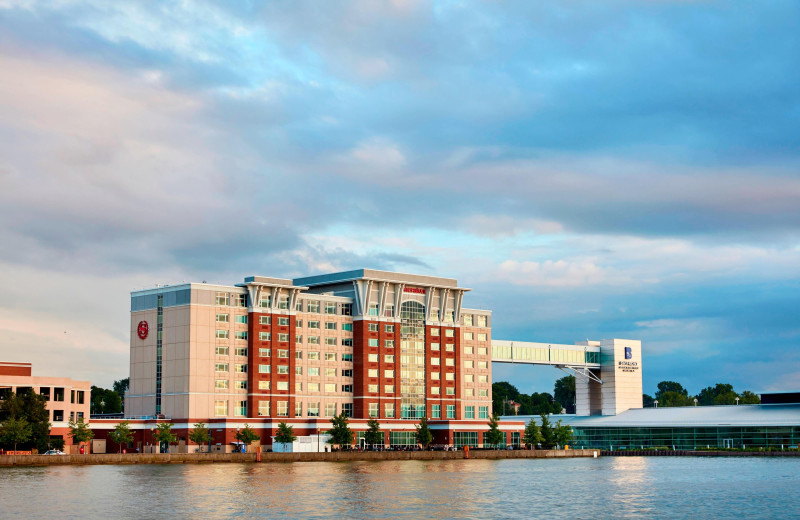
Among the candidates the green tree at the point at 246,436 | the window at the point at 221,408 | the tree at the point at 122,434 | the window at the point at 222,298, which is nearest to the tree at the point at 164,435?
the tree at the point at 122,434

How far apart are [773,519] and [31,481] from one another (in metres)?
76.4

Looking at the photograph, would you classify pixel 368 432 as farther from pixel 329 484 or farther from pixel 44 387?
pixel 329 484

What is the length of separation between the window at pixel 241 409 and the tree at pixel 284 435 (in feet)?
28.1

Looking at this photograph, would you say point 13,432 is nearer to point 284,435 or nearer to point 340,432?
point 284,435

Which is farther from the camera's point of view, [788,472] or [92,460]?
[92,460]

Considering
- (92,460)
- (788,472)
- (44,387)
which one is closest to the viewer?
(788,472)

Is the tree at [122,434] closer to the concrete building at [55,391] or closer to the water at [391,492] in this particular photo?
the concrete building at [55,391]

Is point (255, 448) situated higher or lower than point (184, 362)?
lower

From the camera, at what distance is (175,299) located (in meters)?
191

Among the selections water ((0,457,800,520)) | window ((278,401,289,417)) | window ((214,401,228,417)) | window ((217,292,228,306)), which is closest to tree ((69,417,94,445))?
water ((0,457,800,520))

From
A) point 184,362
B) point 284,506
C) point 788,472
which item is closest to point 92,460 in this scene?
point 184,362

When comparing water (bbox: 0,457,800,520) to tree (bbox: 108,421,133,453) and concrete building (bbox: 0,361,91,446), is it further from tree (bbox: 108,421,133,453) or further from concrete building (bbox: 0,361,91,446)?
concrete building (bbox: 0,361,91,446)

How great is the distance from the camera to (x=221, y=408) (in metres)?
191

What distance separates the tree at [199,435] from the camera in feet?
594
